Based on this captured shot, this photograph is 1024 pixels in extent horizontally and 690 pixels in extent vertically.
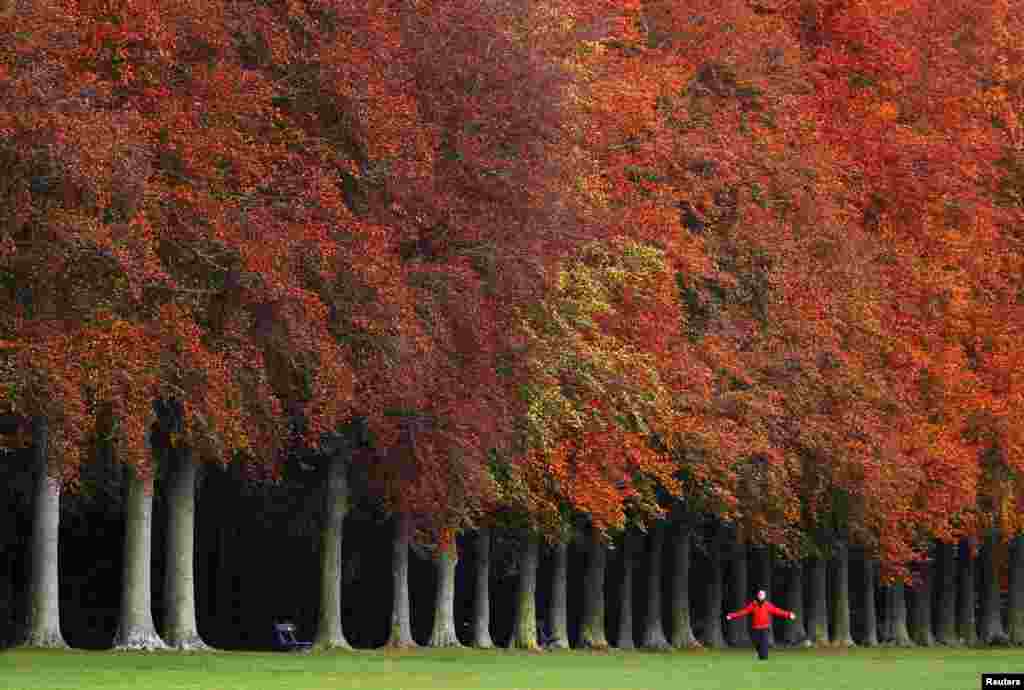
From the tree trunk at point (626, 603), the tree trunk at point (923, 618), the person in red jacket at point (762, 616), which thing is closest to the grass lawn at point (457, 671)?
the person in red jacket at point (762, 616)

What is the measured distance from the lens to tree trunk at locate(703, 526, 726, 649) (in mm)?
70625

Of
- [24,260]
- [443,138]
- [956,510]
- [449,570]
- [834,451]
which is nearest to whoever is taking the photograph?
[24,260]

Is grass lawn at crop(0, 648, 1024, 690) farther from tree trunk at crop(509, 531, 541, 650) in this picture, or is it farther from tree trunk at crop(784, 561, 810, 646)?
tree trunk at crop(784, 561, 810, 646)

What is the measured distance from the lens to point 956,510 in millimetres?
74000

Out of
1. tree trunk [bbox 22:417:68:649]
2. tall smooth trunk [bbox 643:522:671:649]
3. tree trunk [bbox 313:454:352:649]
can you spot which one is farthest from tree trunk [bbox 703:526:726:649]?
tree trunk [bbox 22:417:68:649]

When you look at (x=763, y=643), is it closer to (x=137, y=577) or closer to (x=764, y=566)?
(x=137, y=577)

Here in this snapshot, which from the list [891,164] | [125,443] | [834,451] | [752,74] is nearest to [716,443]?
[834,451]

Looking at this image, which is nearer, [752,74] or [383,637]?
[752,74]

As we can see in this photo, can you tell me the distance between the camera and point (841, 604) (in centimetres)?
7794

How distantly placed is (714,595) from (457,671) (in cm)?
3366

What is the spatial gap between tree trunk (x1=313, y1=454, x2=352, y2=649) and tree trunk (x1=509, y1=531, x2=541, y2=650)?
7.16 meters

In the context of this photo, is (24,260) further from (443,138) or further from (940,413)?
(940,413)

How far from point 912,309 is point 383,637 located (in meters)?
18.3

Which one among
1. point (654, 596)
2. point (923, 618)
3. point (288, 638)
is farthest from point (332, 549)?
point (923, 618)
